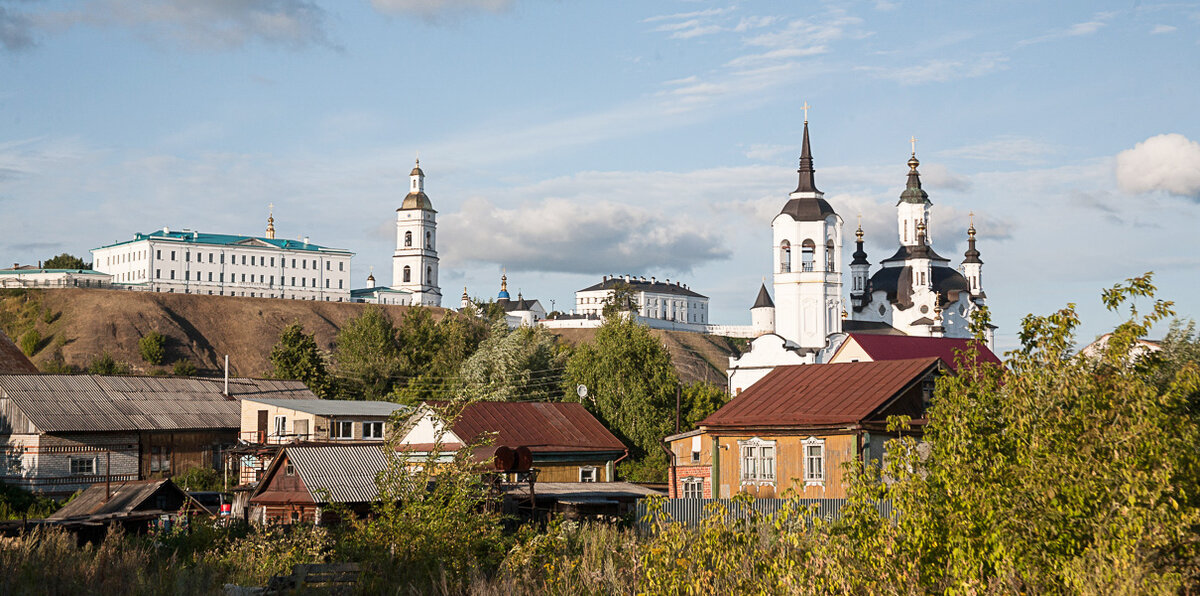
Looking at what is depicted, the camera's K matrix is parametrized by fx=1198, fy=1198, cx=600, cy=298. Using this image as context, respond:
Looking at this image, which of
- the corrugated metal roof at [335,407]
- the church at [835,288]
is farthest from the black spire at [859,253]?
the corrugated metal roof at [335,407]

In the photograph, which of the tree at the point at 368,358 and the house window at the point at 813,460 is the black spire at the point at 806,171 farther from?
the house window at the point at 813,460

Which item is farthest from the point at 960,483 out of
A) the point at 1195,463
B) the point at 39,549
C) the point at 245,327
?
the point at 245,327

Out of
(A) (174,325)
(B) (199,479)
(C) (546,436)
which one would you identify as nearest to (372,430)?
(B) (199,479)

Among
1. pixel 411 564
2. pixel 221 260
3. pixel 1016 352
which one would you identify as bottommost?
pixel 411 564

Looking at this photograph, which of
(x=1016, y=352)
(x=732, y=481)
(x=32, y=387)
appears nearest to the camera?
(x=1016, y=352)

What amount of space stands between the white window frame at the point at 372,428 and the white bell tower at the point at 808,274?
1891 inches

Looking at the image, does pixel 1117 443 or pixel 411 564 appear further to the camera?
pixel 411 564

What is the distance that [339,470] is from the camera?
3020 cm

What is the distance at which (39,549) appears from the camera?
16.2 m

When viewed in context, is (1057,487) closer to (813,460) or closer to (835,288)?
(813,460)

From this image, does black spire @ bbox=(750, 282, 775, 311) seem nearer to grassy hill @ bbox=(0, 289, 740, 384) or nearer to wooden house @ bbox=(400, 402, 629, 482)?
grassy hill @ bbox=(0, 289, 740, 384)

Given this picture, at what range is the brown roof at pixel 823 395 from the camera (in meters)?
29.1

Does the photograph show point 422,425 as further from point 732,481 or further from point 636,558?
point 636,558

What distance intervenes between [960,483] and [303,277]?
465 feet
